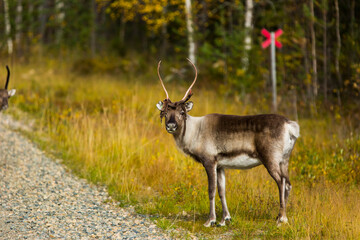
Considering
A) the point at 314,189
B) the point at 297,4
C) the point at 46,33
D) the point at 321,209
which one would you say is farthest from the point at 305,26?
the point at 46,33

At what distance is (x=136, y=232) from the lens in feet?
18.7

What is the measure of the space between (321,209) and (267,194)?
0.98 metres

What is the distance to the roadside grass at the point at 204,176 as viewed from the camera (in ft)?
18.5

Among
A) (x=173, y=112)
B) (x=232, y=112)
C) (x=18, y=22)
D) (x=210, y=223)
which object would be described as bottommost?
(x=210, y=223)

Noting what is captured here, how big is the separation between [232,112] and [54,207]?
18.7ft

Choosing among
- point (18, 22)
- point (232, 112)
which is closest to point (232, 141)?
point (232, 112)

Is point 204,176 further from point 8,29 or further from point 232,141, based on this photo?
point 8,29

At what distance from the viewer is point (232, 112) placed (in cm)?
1112

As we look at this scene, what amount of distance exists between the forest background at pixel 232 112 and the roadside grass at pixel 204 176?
0.02 m

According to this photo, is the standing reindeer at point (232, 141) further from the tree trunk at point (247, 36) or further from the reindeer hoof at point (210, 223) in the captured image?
the tree trunk at point (247, 36)

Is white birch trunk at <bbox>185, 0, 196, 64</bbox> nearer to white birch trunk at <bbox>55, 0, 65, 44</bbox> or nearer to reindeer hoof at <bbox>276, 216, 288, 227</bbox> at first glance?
white birch trunk at <bbox>55, 0, 65, 44</bbox>

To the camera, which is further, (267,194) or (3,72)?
(3,72)

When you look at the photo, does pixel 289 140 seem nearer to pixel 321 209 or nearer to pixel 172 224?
pixel 321 209

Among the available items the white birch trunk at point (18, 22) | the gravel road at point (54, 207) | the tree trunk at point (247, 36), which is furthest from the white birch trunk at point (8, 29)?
the gravel road at point (54, 207)
